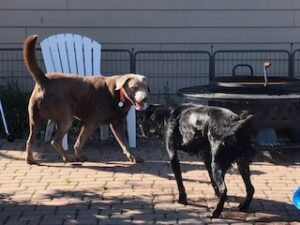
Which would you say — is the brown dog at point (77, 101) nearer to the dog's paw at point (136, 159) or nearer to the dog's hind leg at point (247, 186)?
the dog's paw at point (136, 159)

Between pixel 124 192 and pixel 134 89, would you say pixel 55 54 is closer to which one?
pixel 134 89

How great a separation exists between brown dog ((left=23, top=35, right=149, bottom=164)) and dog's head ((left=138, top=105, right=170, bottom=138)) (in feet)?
3.55

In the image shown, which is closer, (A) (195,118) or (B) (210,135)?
(B) (210,135)

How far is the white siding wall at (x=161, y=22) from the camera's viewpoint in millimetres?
10250

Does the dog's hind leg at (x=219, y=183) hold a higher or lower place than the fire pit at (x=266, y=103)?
lower

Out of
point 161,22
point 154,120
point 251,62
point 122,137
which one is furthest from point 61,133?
point 251,62

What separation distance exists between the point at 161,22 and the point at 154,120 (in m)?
4.19

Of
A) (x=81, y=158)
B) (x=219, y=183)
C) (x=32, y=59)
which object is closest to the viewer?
(x=219, y=183)

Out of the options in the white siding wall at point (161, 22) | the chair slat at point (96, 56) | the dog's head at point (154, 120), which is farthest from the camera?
the white siding wall at point (161, 22)

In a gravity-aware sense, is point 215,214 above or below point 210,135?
below

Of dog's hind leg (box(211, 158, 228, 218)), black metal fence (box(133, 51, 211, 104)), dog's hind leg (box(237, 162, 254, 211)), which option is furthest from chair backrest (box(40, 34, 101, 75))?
dog's hind leg (box(211, 158, 228, 218))

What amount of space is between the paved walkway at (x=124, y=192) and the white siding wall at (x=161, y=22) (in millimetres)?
2426

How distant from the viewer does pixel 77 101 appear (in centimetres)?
793

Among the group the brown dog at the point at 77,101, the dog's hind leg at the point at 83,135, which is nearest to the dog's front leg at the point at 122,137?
Answer: the brown dog at the point at 77,101
